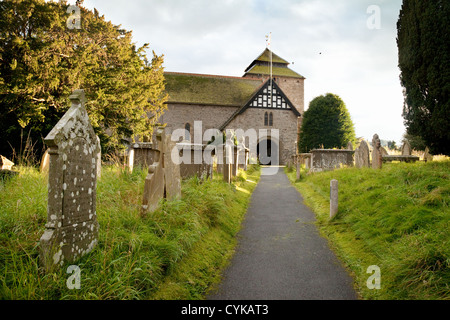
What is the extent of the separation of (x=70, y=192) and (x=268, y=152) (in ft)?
107

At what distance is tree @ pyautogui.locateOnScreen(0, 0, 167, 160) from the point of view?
1198 cm

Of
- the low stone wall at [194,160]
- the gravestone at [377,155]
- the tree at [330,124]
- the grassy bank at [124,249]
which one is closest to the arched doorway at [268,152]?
the tree at [330,124]

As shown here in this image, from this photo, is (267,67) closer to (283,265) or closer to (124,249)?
(283,265)

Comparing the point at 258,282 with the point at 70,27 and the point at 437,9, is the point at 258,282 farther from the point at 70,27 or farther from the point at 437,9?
the point at 70,27

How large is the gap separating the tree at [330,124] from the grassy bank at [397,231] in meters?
17.1

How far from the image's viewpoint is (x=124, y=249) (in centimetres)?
343

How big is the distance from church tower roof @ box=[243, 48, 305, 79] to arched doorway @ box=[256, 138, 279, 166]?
13678mm

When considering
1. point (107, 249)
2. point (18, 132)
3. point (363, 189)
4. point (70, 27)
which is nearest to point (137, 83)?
point (70, 27)

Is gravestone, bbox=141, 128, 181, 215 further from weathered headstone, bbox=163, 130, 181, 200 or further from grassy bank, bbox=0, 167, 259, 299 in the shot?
grassy bank, bbox=0, 167, 259, 299

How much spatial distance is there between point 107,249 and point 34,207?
1322 mm

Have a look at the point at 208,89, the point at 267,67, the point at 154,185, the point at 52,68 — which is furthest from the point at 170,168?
the point at 267,67

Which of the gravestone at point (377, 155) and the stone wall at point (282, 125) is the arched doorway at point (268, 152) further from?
the gravestone at point (377, 155)

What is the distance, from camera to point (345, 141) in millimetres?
24406
